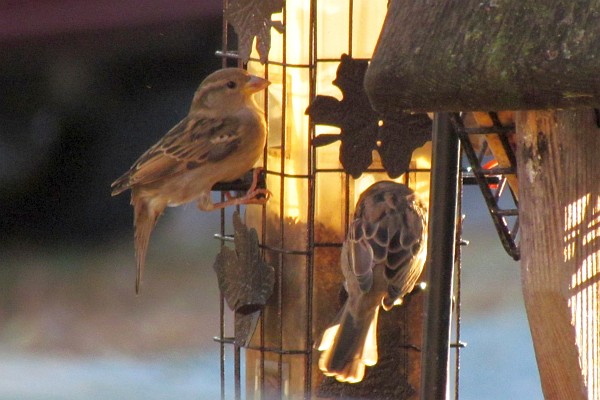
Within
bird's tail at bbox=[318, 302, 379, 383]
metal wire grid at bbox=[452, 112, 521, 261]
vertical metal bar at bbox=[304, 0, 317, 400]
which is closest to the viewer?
metal wire grid at bbox=[452, 112, 521, 261]

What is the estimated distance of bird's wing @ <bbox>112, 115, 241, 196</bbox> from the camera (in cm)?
478

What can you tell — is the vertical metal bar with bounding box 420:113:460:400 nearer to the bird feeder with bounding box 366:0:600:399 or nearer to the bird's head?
the bird feeder with bounding box 366:0:600:399

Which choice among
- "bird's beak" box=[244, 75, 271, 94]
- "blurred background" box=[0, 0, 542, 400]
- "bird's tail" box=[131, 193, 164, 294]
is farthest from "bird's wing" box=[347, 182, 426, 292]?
"blurred background" box=[0, 0, 542, 400]

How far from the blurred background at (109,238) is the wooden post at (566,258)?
5.08 metres

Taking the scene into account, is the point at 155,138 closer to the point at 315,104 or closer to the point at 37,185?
the point at 37,185

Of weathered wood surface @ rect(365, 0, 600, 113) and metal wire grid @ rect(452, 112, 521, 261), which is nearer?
weathered wood surface @ rect(365, 0, 600, 113)

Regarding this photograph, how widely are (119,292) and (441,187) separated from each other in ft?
21.3

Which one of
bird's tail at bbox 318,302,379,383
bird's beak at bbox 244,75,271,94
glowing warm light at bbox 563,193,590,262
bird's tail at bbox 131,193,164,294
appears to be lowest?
bird's tail at bbox 318,302,379,383

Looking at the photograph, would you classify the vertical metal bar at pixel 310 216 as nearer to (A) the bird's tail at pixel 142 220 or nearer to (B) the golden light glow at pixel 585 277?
(A) the bird's tail at pixel 142 220

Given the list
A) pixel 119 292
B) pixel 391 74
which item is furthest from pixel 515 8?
pixel 119 292

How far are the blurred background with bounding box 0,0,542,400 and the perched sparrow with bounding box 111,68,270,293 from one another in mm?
2895

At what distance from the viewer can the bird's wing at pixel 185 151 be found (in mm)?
4781

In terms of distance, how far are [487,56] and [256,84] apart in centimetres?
218

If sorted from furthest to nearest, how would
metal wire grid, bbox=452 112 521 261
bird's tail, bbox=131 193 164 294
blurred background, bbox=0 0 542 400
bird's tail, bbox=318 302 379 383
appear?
1. blurred background, bbox=0 0 542 400
2. bird's tail, bbox=131 193 164 294
3. bird's tail, bbox=318 302 379 383
4. metal wire grid, bbox=452 112 521 261
